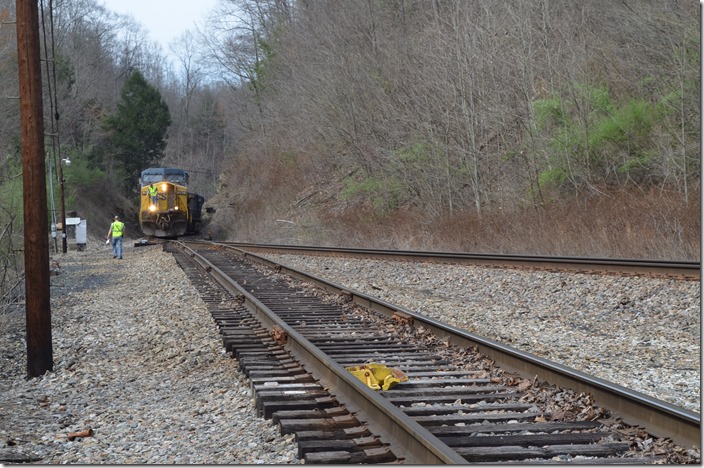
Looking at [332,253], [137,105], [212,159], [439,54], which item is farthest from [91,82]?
[332,253]

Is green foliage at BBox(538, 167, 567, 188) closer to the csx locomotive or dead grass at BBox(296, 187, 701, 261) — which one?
dead grass at BBox(296, 187, 701, 261)

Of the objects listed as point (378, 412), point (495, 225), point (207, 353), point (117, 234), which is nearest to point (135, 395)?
point (207, 353)

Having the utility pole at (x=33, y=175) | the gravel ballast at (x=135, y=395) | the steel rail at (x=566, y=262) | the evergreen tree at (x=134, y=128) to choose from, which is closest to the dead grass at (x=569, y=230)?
the steel rail at (x=566, y=262)

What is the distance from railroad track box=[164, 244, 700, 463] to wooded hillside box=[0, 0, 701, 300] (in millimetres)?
9081

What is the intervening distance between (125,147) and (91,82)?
Answer: 9.02m

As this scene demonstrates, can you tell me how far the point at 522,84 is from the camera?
2733 centimetres

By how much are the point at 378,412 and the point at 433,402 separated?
2.47 feet

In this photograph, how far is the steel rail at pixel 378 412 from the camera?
4555 mm

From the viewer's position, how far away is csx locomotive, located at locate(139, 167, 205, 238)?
4266 centimetres

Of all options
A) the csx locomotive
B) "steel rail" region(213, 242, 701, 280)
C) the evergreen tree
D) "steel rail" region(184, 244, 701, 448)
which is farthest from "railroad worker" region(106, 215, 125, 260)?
the evergreen tree

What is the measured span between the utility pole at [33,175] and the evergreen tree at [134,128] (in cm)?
6068

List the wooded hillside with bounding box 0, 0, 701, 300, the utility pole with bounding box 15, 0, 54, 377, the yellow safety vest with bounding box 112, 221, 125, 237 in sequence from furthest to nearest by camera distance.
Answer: the yellow safety vest with bounding box 112, 221, 125, 237 < the wooded hillside with bounding box 0, 0, 701, 300 < the utility pole with bounding box 15, 0, 54, 377

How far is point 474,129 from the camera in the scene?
28.8 m

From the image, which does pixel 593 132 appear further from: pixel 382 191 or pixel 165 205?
pixel 165 205
